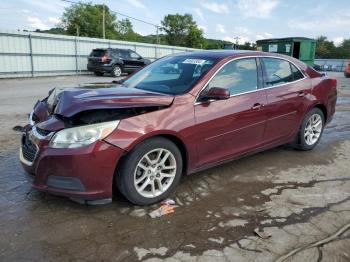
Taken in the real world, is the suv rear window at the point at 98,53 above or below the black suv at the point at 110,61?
above

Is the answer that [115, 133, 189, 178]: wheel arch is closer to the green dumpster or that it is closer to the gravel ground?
the gravel ground

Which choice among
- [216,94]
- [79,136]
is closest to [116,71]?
[216,94]

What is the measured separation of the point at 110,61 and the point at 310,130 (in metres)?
17.1

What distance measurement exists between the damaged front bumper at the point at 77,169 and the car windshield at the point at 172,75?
1157 mm

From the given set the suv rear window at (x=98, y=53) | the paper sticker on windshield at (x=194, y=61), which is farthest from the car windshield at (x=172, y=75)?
the suv rear window at (x=98, y=53)

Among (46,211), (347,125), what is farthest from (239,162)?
(347,125)

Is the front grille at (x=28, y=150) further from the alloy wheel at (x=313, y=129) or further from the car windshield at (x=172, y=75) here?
the alloy wheel at (x=313, y=129)

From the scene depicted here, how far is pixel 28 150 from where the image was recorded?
3.52 meters

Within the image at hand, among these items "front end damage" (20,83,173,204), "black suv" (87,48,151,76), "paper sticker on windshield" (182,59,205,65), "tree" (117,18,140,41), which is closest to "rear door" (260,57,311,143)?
"paper sticker on windshield" (182,59,205,65)

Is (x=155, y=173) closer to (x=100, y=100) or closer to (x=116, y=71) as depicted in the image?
(x=100, y=100)

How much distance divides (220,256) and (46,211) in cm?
177

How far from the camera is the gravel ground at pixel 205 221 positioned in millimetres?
2785

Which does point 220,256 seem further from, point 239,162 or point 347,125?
point 347,125

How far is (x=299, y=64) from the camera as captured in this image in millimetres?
5328
